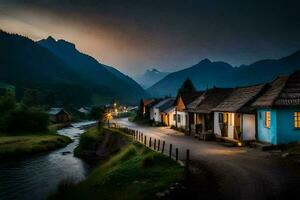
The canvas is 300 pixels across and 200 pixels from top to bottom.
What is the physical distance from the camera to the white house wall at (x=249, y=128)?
33.1 meters

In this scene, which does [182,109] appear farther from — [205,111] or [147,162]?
[147,162]

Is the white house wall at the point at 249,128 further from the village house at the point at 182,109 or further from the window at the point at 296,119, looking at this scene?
the village house at the point at 182,109

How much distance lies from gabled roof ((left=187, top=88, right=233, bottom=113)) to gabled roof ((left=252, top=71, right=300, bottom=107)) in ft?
34.6

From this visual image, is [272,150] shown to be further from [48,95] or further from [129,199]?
[48,95]

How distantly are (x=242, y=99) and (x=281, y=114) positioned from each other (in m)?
8.38

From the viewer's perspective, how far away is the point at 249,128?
33156 mm

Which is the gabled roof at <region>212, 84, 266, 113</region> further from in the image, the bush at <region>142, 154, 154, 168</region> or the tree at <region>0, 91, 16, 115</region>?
the tree at <region>0, 91, 16, 115</region>

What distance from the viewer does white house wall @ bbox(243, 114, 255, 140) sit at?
3312 cm

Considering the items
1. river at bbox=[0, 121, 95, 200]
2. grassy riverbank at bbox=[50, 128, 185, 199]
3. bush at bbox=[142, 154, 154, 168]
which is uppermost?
bush at bbox=[142, 154, 154, 168]

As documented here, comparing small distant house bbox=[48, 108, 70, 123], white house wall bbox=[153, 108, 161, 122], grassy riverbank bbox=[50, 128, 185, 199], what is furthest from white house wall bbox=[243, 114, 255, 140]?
small distant house bbox=[48, 108, 70, 123]

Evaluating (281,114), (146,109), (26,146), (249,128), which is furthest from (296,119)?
(146,109)

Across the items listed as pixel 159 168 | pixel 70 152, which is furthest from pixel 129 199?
pixel 70 152

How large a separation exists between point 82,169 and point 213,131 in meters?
18.8

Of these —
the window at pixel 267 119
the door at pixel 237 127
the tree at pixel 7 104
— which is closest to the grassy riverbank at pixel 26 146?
the tree at pixel 7 104
